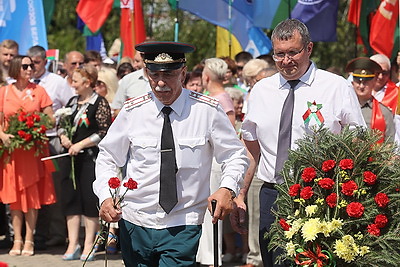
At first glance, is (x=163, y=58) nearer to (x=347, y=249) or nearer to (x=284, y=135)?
(x=284, y=135)

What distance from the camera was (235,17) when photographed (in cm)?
1355

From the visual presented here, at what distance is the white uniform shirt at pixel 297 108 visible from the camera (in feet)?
18.9

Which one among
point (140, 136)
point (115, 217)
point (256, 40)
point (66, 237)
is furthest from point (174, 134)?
point (256, 40)

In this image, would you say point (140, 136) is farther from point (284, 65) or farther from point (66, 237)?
point (66, 237)

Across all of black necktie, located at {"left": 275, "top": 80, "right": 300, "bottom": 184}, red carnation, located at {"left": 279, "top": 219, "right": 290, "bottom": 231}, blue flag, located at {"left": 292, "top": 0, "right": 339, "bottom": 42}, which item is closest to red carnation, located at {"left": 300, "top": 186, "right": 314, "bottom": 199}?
red carnation, located at {"left": 279, "top": 219, "right": 290, "bottom": 231}

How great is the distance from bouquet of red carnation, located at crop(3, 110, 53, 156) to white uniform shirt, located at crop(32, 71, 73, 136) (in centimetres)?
109

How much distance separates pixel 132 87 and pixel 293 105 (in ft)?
14.7

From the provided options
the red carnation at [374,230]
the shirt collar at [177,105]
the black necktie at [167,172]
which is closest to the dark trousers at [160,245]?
the black necktie at [167,172]

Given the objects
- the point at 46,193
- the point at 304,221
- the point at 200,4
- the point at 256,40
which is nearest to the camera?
the point at 304,221

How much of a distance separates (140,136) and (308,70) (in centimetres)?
130

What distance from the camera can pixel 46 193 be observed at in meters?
10.2

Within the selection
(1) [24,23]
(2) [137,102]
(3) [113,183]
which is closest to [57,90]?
(1) [24,23]

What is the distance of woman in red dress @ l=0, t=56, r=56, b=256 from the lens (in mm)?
9938

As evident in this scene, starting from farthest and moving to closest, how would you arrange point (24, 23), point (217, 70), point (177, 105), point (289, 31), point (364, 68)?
point (24, 23), point (217, 70), point (364, 68), point (289, 31), point (177, 105)
